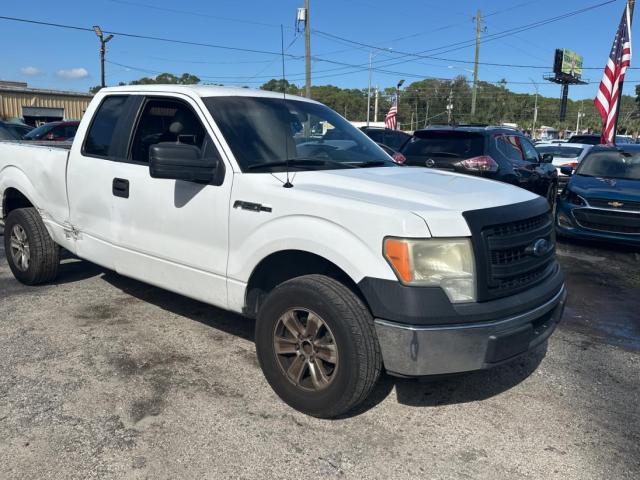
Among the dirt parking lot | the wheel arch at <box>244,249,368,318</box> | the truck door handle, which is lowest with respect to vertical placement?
the dirt parking lot

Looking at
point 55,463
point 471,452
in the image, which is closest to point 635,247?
point 471,452

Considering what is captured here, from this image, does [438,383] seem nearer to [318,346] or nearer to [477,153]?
[318,346]

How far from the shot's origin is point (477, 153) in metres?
8.09

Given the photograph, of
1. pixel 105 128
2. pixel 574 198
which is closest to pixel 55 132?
pixel 105 128

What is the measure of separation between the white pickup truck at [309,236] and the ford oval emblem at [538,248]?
0.02m

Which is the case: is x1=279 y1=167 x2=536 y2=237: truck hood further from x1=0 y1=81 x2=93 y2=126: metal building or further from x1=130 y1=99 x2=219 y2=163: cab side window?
x1=0 y1=81 x2=93 y2=126: metal building

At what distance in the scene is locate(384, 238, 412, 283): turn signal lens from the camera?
2.75 m

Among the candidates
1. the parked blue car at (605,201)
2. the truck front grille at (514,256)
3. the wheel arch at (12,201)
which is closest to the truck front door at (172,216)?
the truck front grille at (514,256)

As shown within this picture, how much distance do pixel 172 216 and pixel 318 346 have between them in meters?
1.47

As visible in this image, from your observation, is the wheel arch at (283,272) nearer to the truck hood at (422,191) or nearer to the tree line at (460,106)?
the truck hood at (422,191)

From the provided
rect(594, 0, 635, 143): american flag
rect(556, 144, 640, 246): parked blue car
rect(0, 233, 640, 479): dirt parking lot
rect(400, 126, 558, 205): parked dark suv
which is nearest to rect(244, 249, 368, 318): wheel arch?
rect(0, 233, 640, 479): dirt parking lot

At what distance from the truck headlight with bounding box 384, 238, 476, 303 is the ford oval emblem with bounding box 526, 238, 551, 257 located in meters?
0.53

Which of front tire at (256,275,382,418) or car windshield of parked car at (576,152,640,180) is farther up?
car windshield of parked car at (576,152,640,180)

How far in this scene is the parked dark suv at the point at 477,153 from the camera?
26.3 ft
